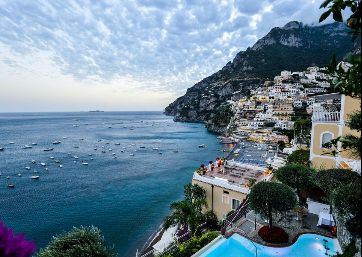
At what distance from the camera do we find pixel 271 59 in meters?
173

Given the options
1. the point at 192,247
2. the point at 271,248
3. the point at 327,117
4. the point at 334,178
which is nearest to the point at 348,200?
the point at 334,178

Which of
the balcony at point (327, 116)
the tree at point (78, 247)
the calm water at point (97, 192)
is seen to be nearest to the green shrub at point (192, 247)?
the tree at point (78, 247)

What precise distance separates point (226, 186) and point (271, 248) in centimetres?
923

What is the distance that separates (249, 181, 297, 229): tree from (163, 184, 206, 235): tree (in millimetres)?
8429

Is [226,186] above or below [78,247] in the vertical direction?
below

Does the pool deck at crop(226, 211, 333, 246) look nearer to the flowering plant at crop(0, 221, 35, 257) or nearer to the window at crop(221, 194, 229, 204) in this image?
the window at crop(221, 194, 229, 204)

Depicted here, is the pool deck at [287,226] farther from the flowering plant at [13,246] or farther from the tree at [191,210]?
the flowering plant at [13,246]

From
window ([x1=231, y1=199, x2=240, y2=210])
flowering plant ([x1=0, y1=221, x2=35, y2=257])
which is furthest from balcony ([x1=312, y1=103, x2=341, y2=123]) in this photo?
flowering plant ([x1=0, y1=221, x2=35, y2=257])

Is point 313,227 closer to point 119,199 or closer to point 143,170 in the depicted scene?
point 119,199

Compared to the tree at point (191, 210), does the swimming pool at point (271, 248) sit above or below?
above

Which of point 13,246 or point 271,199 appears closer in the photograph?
point 13,246

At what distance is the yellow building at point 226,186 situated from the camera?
20.7 meters

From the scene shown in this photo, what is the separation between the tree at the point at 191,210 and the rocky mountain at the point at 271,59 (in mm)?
128964

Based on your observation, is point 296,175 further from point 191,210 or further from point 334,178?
point 191,210
